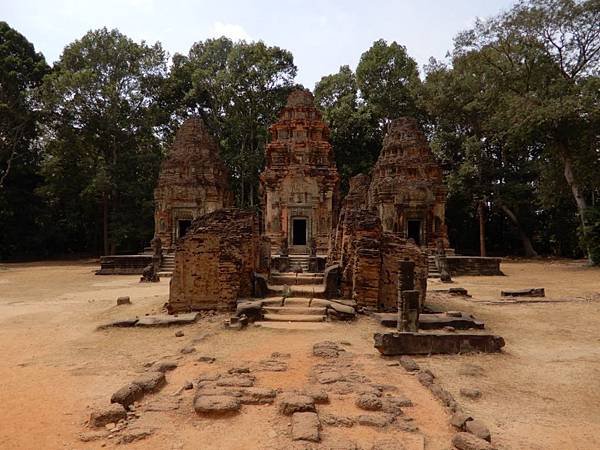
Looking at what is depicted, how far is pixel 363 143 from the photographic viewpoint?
37.4m

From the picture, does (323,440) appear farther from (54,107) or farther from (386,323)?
(54,107)

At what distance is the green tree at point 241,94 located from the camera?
1390 inches

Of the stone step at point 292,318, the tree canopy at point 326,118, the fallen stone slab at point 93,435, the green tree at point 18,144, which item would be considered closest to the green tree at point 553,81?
the tree canopy at point 326,118

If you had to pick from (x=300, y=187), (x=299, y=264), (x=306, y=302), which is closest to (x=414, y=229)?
(x=300, y=187)

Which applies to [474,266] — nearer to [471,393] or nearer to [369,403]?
[471,393]

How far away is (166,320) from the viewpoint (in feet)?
31.4

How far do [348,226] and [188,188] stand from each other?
16.5m

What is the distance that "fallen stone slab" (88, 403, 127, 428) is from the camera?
451cm

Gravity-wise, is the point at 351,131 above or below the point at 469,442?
above

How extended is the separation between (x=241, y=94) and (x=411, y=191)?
57.4 ft

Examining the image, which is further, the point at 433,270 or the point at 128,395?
the point at 433,270

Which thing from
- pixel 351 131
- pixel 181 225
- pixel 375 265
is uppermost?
pixel 351 131

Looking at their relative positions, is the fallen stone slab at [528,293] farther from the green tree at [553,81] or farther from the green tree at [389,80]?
the green tree at [389,80]

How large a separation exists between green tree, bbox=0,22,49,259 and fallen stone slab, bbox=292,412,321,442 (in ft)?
107
